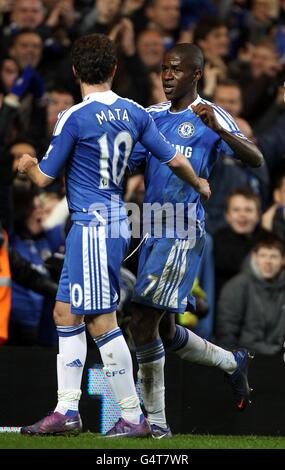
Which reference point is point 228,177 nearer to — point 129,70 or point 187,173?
point 129,70

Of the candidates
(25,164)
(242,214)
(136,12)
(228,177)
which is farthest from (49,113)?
(25,164)

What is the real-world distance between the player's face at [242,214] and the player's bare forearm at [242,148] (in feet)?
13.0

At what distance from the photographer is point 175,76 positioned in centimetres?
796

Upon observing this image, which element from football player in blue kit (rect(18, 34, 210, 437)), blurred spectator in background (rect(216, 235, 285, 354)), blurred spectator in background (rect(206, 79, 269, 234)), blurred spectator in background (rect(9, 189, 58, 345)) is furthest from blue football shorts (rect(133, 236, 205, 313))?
blurred spectator in background (rect(206, 79, 269, 234))

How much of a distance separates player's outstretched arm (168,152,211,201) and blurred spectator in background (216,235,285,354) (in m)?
3.36

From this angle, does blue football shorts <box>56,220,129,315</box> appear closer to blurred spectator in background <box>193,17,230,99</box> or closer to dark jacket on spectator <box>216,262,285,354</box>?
dark jacket on spectator <box>216,262,285,354</box>

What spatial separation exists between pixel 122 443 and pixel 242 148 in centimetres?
206

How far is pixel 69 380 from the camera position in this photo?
7430mm

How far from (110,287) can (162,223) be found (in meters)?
0.88

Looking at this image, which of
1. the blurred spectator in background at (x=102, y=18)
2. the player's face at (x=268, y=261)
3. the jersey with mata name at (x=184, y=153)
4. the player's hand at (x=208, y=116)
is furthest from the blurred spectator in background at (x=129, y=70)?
the player's hand at (x=208, y=116)

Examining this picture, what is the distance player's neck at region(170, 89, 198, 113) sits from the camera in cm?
805

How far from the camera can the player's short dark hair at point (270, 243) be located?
11180 mm

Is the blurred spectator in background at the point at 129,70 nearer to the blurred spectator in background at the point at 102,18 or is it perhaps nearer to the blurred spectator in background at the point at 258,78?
the blurred spectator in background at the point at 102,18
